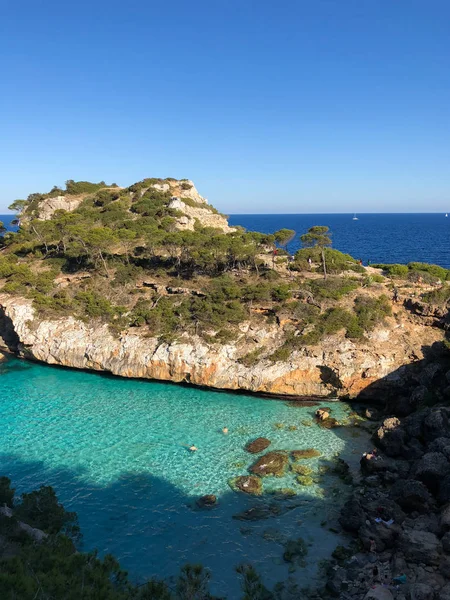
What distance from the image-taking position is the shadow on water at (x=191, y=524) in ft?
43.4

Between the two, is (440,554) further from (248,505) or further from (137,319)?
(137,319)

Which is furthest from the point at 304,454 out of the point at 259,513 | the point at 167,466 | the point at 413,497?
the point at 167,466

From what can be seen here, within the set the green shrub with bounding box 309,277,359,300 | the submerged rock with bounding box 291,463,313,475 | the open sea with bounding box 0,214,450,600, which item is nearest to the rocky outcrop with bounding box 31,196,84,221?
the open sea with bounding box 0,214,450,600

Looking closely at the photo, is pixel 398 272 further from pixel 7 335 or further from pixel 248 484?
pixel 7 335

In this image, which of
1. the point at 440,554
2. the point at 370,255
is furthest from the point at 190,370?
the point at 370,255

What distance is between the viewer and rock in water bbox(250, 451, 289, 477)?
18122 millimetres

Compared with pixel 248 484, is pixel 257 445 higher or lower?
higher

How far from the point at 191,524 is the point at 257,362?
1303 centimetres

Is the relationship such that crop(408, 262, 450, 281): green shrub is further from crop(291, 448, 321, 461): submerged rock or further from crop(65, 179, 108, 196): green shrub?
crop(65, 179, 108, 196): green shrub

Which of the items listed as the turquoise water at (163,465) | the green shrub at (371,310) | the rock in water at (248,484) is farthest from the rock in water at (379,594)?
the green shrub at (371,310)

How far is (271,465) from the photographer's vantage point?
18531 millimetres

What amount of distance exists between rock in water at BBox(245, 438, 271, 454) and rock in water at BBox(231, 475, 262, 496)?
214 cm

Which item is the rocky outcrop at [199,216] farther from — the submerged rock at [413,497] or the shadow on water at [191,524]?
the submerged rock at [413,497]

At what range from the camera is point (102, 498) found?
1661 cm
